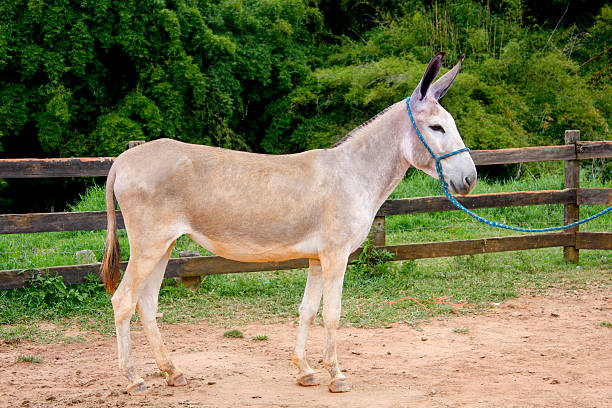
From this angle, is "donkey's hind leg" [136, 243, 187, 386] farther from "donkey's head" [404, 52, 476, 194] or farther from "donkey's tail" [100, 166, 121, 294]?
"donkey's head" [404, 52, 476, 194]

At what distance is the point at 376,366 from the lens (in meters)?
4.98

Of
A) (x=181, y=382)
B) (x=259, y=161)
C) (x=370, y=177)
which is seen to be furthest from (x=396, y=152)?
(x=181, y=382)

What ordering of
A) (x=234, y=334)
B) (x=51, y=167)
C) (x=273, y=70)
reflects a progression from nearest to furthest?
(x=234, y=334), (x=51, y=167), (x=273, y=70)

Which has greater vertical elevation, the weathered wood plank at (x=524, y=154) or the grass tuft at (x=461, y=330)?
the weathered wood plank at (x=524, y=154)

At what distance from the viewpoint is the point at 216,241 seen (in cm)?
439

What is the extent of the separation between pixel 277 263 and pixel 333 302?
9.27ft

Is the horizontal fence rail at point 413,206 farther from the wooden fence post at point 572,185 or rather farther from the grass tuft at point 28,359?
the grass tuft at point 28,359

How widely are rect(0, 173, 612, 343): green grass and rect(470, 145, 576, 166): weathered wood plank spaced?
1451 millimetres

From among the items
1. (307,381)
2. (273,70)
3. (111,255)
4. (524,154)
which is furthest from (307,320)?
(273,70)

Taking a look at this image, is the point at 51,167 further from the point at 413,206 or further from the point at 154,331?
the point at 413,206

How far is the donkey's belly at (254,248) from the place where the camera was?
439 centimetres

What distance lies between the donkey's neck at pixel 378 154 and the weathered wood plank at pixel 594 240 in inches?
196

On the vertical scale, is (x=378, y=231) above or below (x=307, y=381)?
above

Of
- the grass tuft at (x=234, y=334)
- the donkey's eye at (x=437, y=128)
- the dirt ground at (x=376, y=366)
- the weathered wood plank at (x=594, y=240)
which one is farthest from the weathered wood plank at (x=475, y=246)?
the donkey's eye at (x=437, y=128)
